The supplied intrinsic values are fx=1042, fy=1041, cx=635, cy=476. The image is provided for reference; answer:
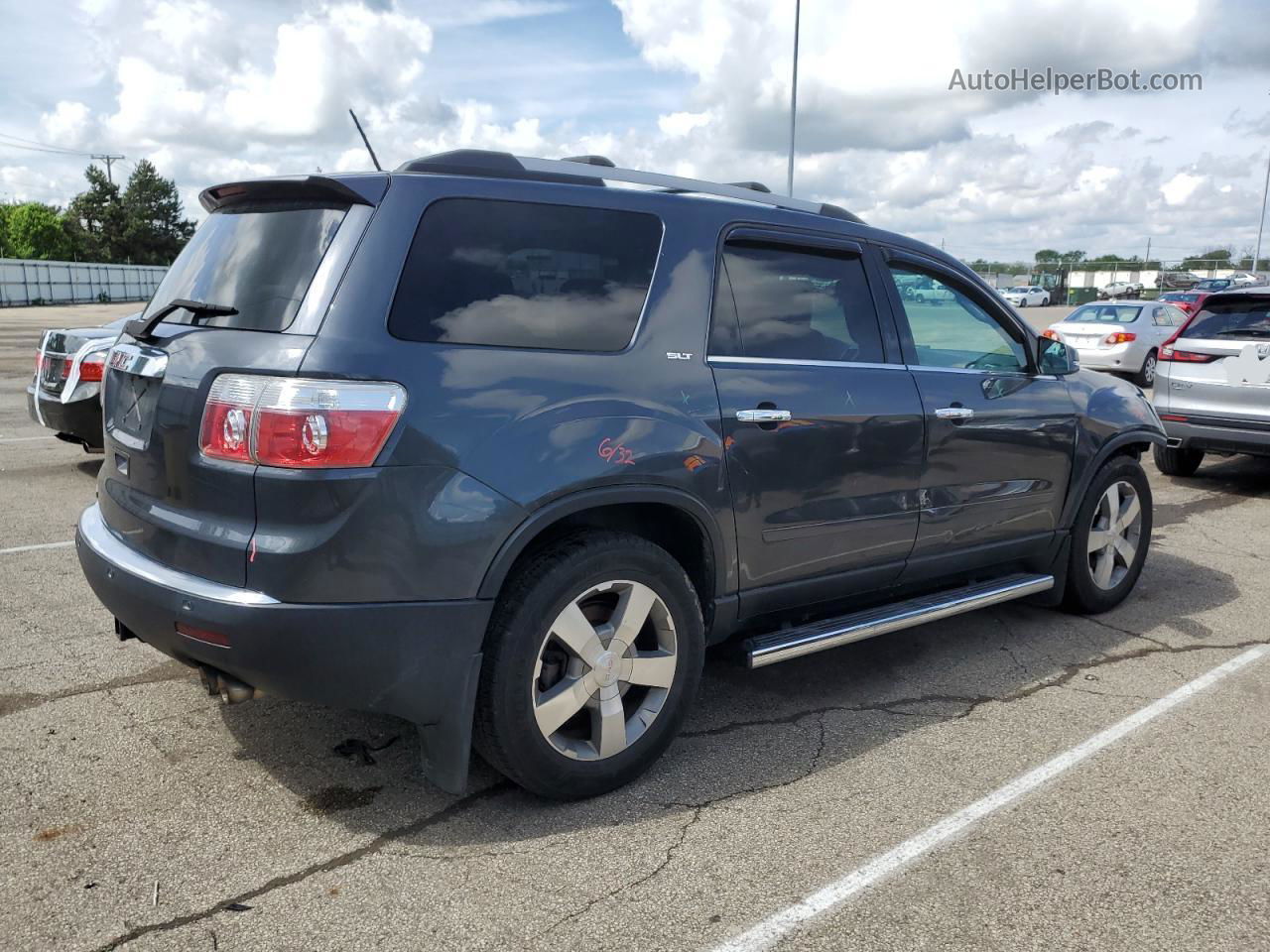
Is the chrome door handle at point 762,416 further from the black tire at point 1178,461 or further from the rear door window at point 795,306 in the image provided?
the black tire at point 1178,461

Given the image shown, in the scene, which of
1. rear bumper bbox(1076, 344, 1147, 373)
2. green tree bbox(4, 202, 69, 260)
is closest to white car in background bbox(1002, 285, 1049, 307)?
rear bumper bbox(1076, 344, 1147, 373)

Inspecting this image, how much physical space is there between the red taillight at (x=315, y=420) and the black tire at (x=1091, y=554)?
362 cm

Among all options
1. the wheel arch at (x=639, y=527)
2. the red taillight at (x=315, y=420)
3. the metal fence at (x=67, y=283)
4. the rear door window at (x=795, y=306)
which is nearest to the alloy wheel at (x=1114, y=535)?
the rear door window at (x=795, y=306)

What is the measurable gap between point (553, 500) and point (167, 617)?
112 centimetres

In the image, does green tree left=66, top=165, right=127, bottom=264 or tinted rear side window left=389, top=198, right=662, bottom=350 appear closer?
tinted rear side window left=389, top=198, right=662, bottom=350

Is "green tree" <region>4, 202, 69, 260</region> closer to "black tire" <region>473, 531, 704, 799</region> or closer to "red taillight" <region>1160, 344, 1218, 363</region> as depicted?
"red taillight" <region>1160, 344, 1218, 363</region>

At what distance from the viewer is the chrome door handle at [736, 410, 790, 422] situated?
3477 mm

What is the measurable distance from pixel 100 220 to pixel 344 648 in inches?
3977

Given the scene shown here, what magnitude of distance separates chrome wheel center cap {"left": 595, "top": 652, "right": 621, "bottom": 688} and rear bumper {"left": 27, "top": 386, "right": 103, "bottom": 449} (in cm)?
529

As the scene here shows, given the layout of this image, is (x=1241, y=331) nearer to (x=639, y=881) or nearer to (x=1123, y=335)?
(x=639, y=881)

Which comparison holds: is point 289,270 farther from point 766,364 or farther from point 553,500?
point 766,364

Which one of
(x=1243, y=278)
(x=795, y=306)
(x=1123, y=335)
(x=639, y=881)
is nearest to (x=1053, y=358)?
(x=795, y=306)

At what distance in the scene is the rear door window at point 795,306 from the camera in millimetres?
3607

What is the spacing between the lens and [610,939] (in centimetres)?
256
